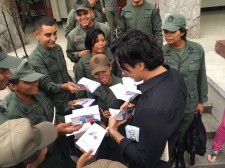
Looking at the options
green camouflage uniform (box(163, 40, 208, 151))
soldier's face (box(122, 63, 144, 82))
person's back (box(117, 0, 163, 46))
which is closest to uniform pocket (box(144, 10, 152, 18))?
person's back (box(117, 0, 163, 46))

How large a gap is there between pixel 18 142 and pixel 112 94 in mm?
1330

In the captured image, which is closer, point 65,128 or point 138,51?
point 138,51

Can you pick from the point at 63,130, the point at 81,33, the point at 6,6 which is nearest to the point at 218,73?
the point at 81,33

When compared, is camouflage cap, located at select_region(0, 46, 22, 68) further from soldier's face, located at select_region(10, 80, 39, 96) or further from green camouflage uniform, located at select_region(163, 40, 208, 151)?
green camouflage uniform, located at select_region(163, 40, 208, 151)

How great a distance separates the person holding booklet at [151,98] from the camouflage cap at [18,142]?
602 mm

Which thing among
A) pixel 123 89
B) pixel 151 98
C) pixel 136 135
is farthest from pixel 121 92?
pixel 151 98

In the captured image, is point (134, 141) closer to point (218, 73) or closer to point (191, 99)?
point (191, 99)

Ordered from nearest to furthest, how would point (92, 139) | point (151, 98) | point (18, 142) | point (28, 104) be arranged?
point (18, 142) < point (151, 98) < point (92, 139) < point (28, 104)

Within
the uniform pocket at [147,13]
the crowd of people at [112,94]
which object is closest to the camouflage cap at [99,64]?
the crowd of people at [112,94]

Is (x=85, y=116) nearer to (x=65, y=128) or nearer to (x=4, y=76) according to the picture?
(x=65, y=128)

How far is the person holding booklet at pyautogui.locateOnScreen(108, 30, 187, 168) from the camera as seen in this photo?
4.39ft

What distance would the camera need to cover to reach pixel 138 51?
1.40 meters

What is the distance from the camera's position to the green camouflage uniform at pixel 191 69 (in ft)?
7.94

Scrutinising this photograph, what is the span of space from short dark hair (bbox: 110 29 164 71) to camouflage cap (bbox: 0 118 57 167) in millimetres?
700
